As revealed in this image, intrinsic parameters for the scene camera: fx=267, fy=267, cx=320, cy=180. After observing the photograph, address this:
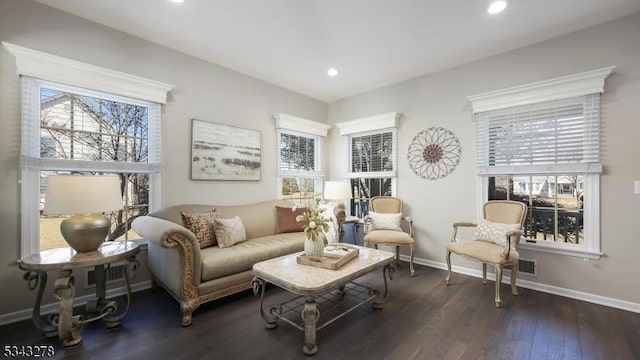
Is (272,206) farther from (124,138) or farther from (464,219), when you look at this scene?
(464,219)

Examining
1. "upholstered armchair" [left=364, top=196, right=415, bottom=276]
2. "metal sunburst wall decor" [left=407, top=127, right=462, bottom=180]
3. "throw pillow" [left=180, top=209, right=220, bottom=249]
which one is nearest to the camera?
"throw pillow" [left=180, top=209, right=220, bottom=249]

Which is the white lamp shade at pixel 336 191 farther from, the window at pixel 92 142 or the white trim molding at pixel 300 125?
the window at pixel 92 142

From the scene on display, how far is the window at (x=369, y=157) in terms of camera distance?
171 inches

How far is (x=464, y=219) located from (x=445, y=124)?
1333mm

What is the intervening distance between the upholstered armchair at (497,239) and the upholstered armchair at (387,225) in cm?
59

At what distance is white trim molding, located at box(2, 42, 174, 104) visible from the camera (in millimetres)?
2331

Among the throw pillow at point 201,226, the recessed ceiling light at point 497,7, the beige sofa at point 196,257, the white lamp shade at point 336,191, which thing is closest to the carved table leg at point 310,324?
the beige sofa at point 196,257

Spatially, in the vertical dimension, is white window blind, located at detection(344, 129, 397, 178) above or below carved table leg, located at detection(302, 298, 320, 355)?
above

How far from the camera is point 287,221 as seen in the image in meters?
3.77

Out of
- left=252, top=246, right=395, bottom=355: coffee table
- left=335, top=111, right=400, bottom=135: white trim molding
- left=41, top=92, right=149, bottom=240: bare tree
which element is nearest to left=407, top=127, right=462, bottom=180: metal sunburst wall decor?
left=335, top=111, right=400, bottom=135: white trim molding

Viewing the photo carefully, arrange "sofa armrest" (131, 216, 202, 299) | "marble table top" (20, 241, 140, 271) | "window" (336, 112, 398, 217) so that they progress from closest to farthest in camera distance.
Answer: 1. "marble table top" (20, 241, 140, 271)
2. "sofa armrest" (131, 216, 202, 299)
3. "window" (336, 112, 398, 217)

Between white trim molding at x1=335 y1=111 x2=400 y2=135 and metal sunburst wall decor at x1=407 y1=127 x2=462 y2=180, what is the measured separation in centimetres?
47

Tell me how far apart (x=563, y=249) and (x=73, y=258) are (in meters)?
4.58

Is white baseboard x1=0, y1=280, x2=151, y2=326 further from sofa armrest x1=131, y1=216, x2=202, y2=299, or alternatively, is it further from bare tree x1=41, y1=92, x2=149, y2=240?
sofa armrest x1=131, y1=216, x2=202, y2=299
